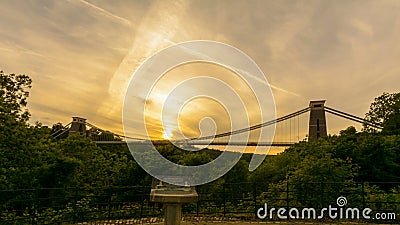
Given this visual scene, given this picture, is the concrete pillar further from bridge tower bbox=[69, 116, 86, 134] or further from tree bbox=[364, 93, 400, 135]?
Answer: bridge tower bbox=[69, 116, 86, 134]

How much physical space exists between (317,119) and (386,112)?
6572mm

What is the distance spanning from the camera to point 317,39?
527 inches

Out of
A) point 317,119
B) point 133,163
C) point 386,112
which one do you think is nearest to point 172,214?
point 133,163

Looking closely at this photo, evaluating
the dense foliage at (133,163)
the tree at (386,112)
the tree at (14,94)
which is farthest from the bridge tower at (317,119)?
the tree at (14,94)

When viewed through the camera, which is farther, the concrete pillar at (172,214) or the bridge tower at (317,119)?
the bridge tower at (317,119)

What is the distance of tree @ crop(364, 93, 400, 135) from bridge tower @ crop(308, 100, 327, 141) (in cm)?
408

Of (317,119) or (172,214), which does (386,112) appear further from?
(172,214)

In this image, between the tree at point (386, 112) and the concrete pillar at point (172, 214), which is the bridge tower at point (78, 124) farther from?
the concrete pillar at point (172, 214)

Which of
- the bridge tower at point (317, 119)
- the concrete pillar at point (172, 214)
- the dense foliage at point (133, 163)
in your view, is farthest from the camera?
the bridge tower at point (317, 119)

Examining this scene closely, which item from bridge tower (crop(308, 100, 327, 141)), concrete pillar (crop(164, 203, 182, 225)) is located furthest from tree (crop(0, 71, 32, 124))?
bridge tower (crop(308, 100, 327, 141))

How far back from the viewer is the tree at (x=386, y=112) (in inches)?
1152

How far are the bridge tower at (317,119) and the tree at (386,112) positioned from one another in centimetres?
408

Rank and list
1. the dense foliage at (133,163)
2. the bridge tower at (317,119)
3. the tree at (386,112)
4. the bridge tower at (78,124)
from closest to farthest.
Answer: the dense foliage at (133,163) < the tree at (386,112) < the bridge tower at (317,119) < the bridge tower at (78,124)

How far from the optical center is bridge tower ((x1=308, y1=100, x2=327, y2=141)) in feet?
107
